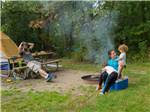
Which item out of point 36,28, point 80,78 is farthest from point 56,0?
point 80,78

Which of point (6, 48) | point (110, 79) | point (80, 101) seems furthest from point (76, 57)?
point (80, 101)

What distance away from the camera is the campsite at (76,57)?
250 inches

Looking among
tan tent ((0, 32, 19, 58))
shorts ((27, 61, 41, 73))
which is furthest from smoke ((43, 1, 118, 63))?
shorts ((27, 61, 41, 73))

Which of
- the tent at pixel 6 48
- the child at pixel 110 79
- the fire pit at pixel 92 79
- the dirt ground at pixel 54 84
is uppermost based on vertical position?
the tent at pixel 6 48

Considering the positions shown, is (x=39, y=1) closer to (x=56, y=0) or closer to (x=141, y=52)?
(x=56, y=0)

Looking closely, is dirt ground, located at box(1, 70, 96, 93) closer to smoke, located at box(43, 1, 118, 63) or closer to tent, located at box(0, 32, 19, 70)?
tent, located at box(0, 32, 19, 70)

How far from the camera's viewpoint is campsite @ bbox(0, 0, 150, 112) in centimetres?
635

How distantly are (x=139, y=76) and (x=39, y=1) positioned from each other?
735 cm

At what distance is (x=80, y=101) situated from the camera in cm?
624

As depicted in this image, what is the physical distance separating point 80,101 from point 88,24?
8214mm

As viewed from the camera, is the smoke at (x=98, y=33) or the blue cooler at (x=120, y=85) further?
the smoke at (x=98, y=33)

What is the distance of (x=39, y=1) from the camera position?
14.9m

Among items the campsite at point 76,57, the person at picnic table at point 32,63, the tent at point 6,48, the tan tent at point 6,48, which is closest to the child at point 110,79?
the campsite at point 76,57

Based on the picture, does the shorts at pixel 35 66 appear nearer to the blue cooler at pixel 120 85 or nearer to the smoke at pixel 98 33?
the blue cooler at pixel 120 85
